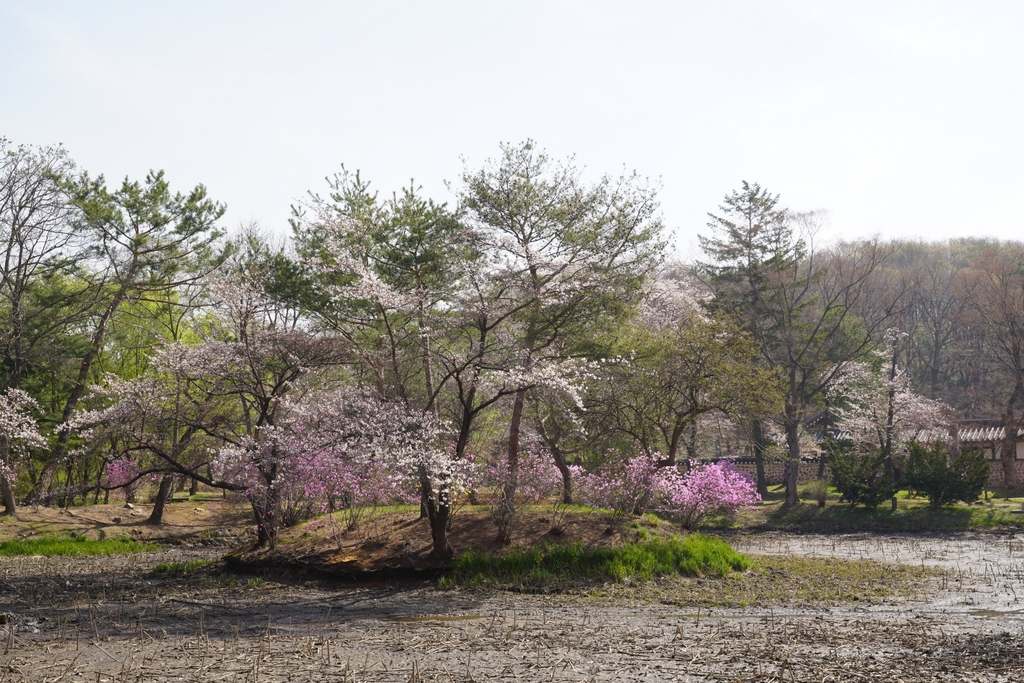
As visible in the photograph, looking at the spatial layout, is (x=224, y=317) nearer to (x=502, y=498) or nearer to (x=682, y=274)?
(x=502, y=498)

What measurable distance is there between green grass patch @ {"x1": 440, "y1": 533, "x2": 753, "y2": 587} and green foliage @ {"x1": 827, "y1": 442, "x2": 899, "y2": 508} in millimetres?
16668

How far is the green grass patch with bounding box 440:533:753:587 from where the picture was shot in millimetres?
13234

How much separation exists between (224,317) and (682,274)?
33209 millimetres

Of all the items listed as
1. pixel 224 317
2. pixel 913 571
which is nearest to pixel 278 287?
pixel 224 317

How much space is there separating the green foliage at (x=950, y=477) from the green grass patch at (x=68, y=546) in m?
24.5

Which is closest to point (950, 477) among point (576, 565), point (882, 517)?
point (882, 517)

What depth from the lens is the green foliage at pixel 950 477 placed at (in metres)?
27.5

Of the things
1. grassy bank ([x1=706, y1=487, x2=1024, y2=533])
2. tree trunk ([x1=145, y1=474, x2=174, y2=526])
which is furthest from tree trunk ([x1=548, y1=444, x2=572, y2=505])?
tree trunk ([x1=145, y1=474, x2=174, y2=526])

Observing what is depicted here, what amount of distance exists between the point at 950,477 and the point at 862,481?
282cm

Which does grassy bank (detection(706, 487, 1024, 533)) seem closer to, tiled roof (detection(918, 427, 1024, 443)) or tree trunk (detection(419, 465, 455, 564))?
tiled roof (detection(918, 427, 1024, 443))

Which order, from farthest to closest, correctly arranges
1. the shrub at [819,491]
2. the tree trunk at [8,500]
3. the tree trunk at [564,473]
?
1. the shrub at [819,491]
2. the tree trunk at [8,500]
3. the tree trunk at [564,473]

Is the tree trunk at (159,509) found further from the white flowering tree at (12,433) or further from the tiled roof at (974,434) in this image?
the tiled roof at (974,434)

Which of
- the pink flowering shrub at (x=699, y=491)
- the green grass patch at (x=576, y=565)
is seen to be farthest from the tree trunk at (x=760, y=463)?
the green grass patch at (x=576, y=565)

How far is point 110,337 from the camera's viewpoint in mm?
30469
